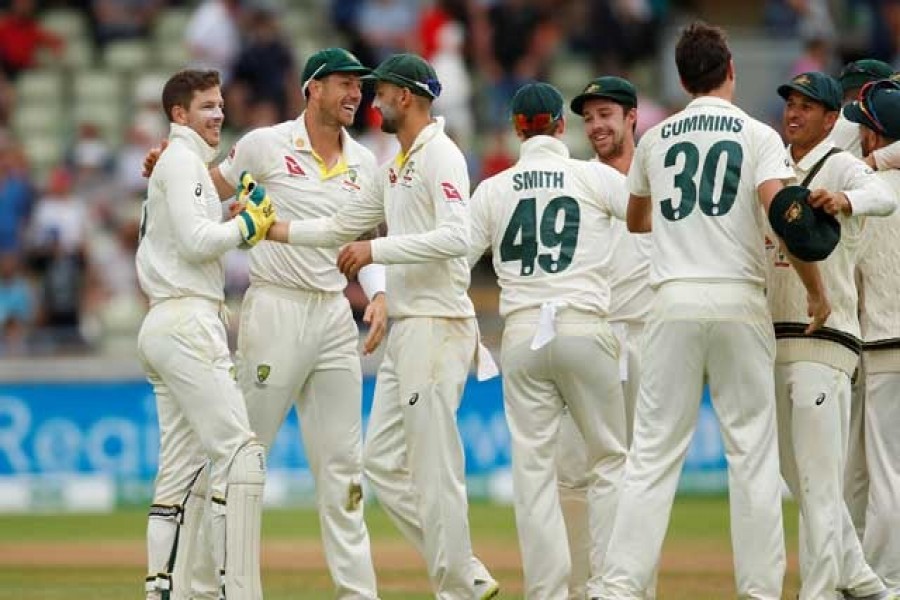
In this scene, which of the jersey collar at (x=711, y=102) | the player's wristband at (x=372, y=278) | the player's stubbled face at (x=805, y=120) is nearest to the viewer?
the jersey collar at (x=711, y=102)

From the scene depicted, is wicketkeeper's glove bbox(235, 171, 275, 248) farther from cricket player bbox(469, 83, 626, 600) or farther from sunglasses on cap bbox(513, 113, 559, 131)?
sunglasses on cap bbox(513, 113, 559, 131)

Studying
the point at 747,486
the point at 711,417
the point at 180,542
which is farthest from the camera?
the point at 711,417

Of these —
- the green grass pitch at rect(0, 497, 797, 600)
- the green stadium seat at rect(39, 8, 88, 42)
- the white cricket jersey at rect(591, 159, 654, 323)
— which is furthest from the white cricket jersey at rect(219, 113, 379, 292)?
the green stadium seat at rect(39, 8, 88, 42)

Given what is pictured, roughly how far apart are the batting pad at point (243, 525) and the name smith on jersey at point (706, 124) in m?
2.56

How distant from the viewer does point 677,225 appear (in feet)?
30.8

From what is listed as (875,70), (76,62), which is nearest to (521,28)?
(76,62)

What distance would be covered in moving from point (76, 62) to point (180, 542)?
1379cm

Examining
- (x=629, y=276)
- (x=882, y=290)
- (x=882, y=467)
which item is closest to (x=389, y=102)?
(x=629, y=276)

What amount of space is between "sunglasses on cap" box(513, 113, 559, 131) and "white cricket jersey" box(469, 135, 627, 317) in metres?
0.06

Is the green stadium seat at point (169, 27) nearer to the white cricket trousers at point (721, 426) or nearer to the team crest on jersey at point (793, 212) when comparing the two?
the white cricket trousers at point (721, 426)

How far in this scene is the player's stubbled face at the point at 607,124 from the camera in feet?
36.4

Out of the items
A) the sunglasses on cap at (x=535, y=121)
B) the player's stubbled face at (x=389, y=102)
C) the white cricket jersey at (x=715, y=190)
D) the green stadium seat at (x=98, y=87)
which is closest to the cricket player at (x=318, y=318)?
the player's stubbled face at (x=389, y=102)

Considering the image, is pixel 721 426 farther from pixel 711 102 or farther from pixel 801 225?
pixel 711 102

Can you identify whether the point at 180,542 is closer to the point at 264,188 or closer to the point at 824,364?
the point at 264,188
